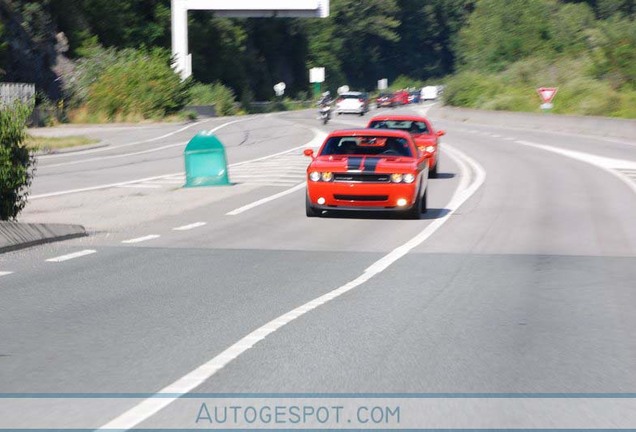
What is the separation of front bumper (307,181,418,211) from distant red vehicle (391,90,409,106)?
3401 inches

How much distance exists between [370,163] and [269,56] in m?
103

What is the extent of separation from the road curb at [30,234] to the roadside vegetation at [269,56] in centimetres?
4128

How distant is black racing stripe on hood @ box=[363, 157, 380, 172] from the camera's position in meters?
19.0

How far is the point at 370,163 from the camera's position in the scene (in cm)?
1908

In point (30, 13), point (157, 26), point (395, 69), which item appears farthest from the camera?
point (395, 69)

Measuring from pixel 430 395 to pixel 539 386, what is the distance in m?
0.75

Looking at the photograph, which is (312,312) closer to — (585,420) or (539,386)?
(539,386)

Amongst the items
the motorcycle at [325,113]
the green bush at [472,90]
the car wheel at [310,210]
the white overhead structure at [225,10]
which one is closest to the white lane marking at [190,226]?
the car wheel at [310,210]

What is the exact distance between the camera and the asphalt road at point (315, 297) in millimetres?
7734

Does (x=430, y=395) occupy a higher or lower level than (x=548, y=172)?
higher

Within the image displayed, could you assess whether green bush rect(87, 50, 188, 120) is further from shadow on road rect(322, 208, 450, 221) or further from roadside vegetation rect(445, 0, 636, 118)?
shadow on road rect(322, 208, 450, 221)

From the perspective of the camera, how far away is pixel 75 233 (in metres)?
16.0

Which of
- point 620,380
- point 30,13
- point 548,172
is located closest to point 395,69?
point 30,13

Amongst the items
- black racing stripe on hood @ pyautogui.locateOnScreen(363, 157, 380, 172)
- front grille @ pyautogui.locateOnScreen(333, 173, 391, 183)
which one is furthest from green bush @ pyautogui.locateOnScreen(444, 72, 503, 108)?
front grille @ pyautogui.locateOnScreen(333, 173, 391, 183)
